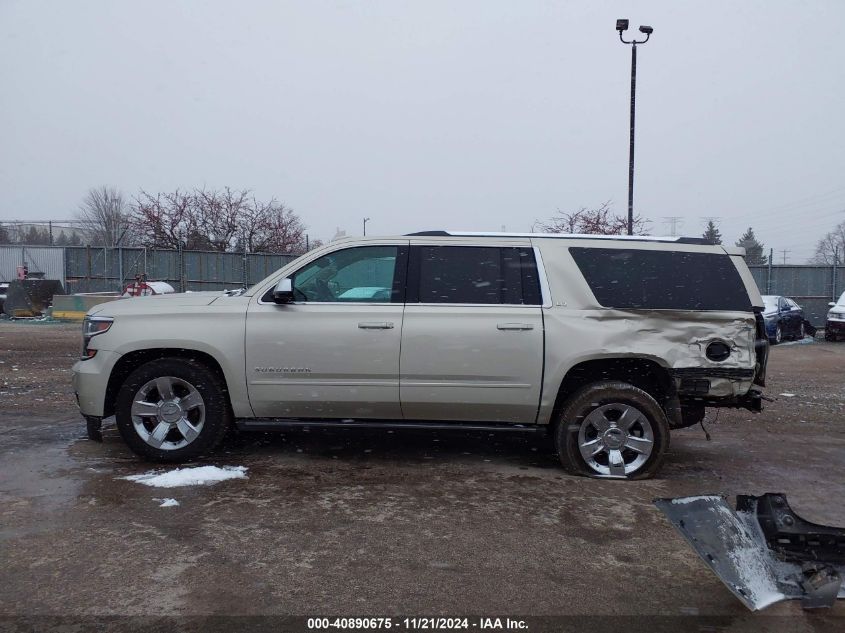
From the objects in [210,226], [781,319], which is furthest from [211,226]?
[781,319]

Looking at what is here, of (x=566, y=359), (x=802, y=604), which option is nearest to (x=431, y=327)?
(x=566, y=359)

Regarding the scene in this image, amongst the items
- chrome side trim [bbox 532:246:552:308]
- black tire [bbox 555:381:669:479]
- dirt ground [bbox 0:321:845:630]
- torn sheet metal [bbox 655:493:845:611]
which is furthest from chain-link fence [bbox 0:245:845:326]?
torn sheet metal [bbox 655:493:845:611]

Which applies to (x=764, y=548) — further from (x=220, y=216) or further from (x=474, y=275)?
(x=220, y=216)

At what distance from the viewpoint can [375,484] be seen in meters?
4.91

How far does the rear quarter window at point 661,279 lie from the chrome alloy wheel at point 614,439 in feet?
2.69

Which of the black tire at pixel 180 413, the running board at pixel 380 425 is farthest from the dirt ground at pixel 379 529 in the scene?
the black tire at pixel 180 413

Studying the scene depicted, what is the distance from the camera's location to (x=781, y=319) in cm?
1684

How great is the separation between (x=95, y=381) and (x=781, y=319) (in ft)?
54.0

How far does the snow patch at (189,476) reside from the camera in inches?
190

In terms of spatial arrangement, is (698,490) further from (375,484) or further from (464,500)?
(375,484)

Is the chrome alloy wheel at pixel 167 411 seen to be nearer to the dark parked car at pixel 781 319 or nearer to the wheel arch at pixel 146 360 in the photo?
the wheel arch at pixel 146 360

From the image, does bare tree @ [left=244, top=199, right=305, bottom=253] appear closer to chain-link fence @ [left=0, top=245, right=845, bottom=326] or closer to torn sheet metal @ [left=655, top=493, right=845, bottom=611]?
chain-link fence @ [left=0, top=245, right=845, bottom=326]

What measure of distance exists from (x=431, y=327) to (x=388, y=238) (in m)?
0.84

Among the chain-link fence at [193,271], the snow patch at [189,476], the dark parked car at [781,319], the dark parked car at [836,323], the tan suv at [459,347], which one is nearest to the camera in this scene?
the snow patch at [189,476]
